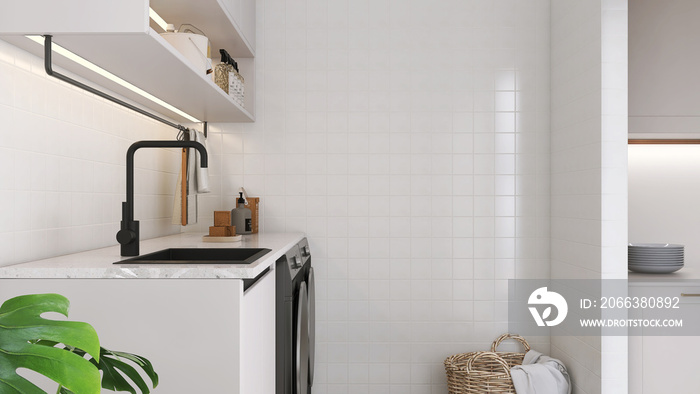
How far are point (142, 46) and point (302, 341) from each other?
1290 mm

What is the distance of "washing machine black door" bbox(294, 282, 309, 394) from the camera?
198 cm

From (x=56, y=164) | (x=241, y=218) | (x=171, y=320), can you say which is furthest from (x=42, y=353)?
(x=241, y=218)

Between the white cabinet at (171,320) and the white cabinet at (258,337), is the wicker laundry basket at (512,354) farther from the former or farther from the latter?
the white cabinet at (171,320)

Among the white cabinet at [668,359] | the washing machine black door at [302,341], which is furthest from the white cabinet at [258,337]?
the white cabinet at [668,359]

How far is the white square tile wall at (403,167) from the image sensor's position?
2824 mm

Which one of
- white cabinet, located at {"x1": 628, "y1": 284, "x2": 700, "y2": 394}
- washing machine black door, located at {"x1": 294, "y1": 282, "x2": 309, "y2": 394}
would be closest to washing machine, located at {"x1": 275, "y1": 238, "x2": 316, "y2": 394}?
washing machine black door, located at {"x1": 294, "y1": 282, "x2": 309, "y2": 394}

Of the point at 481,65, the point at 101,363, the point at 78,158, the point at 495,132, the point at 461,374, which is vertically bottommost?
the point at 461,374

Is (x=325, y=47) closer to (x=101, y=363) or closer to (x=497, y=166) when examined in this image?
(x=497, y=166)

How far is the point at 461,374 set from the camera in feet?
8.05

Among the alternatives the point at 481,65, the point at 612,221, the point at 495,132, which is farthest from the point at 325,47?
the point at 612,221

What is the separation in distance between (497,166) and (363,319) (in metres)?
1.13

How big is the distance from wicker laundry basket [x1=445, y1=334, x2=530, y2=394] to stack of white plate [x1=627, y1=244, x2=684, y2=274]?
715mm

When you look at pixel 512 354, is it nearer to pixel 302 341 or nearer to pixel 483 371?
pixel 483 371

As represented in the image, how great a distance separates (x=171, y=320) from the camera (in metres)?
1.32
